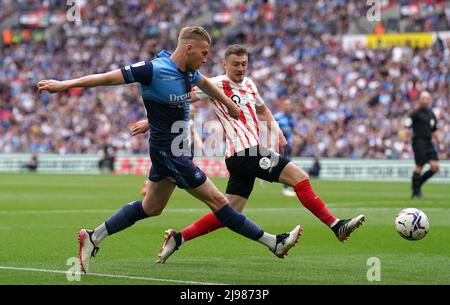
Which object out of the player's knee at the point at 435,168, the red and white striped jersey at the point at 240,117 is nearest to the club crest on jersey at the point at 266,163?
the red and white striped jersey at the point at 240,117

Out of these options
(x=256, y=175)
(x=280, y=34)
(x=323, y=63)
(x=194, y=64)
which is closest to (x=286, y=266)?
(x=256, y=175)

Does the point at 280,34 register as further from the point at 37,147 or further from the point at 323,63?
the point at 37,147

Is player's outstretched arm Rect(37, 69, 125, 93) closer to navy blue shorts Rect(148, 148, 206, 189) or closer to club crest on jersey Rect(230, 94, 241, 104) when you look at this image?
navy blue shorts Rect(148, 148, 206, 189)

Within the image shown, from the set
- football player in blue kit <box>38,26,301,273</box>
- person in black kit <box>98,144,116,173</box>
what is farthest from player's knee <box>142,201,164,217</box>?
person in black kit <box>98,144,116,173</box>

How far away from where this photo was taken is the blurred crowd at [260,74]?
121 ft

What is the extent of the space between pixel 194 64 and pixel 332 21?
112 feet

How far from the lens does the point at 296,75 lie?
4131 centimetres

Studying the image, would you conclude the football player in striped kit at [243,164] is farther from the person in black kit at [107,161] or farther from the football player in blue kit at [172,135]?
the person in black kit at [107,161]

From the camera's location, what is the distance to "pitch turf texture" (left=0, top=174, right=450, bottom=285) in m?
9.24

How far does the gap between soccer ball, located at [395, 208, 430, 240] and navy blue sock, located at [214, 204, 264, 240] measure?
2.11m

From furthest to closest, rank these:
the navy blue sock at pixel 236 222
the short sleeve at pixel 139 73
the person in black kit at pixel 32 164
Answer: the person in black kit at pixel 32 164, the navy blue sock at pixel 236 222, the short sleeve at pixel 139 73

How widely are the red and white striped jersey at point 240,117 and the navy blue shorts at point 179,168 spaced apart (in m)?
1.31

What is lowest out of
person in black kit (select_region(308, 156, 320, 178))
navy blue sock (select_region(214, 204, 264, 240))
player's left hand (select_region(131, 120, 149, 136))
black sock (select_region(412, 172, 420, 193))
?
person in black kit (select_region(308, 156, 320, 178))

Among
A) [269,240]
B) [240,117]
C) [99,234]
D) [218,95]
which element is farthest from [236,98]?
[99,234]
